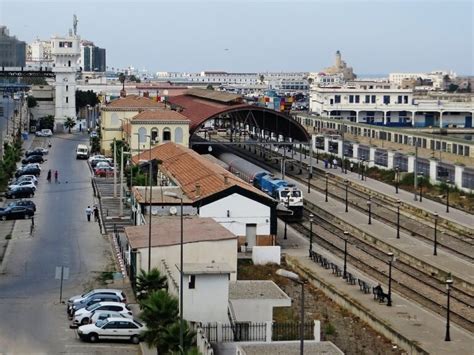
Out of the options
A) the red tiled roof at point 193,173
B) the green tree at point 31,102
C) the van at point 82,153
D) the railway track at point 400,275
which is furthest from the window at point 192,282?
the green tree at point 31,102

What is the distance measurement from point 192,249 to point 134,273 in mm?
1504

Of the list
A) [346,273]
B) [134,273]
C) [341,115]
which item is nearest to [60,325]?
[134,273]

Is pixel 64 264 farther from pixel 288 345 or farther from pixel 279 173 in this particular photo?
pixel 279 173

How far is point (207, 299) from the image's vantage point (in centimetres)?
1778

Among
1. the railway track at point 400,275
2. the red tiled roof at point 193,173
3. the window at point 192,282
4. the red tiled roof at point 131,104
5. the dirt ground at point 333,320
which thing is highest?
the red tiled roof at point 131,104

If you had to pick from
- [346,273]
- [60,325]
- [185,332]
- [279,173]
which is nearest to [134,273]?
[60,325]

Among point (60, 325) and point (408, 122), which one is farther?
point (408, 122)

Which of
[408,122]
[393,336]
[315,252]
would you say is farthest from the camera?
[408,122]

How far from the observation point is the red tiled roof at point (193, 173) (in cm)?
2779

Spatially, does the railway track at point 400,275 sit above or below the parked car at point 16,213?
below

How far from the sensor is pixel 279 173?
4841 centimetres

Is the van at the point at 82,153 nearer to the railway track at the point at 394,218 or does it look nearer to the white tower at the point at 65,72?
the railway track at the point at 394,218

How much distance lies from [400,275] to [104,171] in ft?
75.7

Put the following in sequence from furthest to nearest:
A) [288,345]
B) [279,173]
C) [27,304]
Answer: [279,173] < [27,304] < [288,345]
